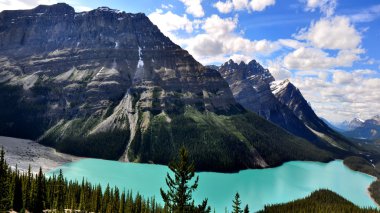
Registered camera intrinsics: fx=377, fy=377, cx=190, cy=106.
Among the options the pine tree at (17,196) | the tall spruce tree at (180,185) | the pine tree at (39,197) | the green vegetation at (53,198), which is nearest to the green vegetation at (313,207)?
the green vegetation at (53,198)

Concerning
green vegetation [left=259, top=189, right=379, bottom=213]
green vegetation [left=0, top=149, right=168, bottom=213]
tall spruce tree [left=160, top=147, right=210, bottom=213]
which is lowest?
green vegetation [left=259, top=189, right=379, bottom=213]

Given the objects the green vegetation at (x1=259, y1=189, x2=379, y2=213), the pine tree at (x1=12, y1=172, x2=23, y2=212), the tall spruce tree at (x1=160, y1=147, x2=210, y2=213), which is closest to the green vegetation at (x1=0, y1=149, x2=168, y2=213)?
the pine tree at (x1=12, y1=172, x2=23, y2=212)

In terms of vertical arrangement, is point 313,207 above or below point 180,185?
below

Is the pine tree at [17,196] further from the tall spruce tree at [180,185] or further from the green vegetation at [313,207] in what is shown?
the green vegetation at [313,207]

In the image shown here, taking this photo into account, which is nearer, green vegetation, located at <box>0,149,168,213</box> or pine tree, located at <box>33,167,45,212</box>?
green vegetation, located at <box>0,149,168,213</box>

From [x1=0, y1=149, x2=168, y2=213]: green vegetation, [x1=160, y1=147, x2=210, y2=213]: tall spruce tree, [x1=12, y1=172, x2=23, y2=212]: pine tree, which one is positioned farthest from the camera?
[x1=0, y1=149, x2=168, y2=213]: green vegetation

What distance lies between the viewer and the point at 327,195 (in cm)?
19838

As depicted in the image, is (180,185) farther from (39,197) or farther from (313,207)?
(313,207)

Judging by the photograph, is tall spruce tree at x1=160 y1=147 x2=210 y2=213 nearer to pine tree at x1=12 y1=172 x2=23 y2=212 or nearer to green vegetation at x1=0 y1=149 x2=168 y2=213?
green vegetation at x1=0 y1=149 x2=168 y2=213

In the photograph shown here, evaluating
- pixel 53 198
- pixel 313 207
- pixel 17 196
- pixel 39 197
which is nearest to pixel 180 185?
pixel 39 197

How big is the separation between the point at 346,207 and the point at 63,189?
118293mm

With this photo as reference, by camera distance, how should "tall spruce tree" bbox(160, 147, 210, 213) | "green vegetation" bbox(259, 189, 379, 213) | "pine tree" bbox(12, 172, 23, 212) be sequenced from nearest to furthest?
"tall spruce tree" bbox(160, 147, 210, 213), "pine tree" bbox(12, 172, 23, 212), "green vegetation" bbox(259, 189, 379, 213)

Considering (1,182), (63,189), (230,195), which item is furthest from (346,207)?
(1,182)

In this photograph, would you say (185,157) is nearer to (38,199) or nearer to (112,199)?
(38,199)
